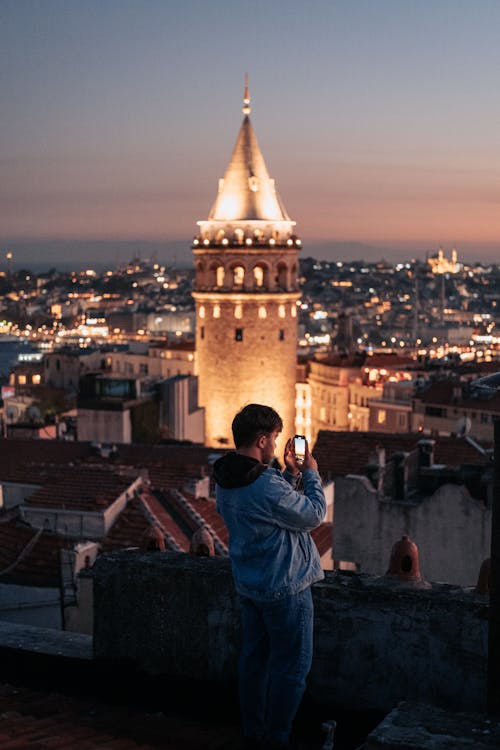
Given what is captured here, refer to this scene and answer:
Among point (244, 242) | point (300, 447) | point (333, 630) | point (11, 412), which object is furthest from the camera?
point (11, 412)

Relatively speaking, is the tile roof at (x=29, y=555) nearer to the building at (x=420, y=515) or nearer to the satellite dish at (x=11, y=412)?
the building at (x=420, y=515)

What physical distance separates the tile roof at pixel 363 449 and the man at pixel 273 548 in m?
14.7

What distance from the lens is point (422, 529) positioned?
40.0ft

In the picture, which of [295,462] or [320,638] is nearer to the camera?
[295,462]

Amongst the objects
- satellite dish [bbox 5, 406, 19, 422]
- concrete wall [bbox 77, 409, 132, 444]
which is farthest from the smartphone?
satellite dish [bbox 5, 406, 19, 422]

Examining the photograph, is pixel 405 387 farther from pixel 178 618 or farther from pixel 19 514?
pixel 178 618

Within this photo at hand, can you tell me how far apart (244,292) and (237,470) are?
3677 cm

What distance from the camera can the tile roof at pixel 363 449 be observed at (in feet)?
65.8

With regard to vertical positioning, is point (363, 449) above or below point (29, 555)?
above

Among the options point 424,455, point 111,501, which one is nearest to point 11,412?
point 111,501

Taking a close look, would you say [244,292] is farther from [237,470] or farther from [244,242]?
[237,470]

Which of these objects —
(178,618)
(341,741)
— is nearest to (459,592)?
(341,741)

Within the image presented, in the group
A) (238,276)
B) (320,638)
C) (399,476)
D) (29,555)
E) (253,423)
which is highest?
(238,276)

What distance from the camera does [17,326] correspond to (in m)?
154
